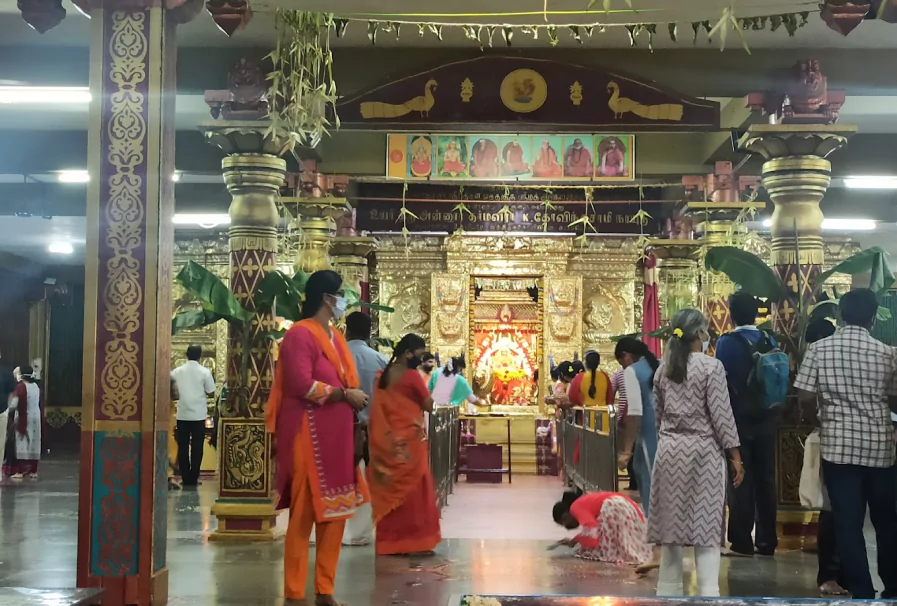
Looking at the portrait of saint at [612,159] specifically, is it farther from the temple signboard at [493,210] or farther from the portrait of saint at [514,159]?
the temple signboard at [493,210]

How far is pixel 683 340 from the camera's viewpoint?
198 inches

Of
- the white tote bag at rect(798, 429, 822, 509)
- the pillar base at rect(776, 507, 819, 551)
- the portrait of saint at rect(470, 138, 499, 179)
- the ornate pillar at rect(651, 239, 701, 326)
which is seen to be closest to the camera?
the white tote bag at rect(798, 429, 822, 509)

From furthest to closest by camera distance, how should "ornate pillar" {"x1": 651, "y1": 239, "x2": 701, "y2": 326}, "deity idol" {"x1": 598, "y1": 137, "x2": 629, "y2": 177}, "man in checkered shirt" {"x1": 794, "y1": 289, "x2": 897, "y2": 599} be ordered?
"ornate pillar" {"x1": 651, "y1": 239, "x2": 701, "y2": 326}
"deity idol" {"x1": 598, "y1": 137, "x2": 629, "y2": 177}
"man in checkered shirt" {"x1": 794, "y1": 289, "x2": 897, "y2": 599}

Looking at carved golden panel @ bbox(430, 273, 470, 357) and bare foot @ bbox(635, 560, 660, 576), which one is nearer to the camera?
bare foot @ bbox(635, 560, 660, 576)

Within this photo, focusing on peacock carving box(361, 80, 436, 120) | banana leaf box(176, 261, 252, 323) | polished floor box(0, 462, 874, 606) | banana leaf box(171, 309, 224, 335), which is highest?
peacock carving box(361, 80, 436, 120)

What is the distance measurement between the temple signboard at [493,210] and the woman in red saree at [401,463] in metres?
6.42

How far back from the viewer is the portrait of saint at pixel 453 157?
10148 mm

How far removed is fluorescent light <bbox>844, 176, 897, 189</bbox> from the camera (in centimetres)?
1347

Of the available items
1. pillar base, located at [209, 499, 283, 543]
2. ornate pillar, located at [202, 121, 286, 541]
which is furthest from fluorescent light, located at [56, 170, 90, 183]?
pillar base, located at [209, 499, 283, 543]

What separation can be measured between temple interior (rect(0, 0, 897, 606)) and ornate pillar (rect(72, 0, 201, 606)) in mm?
11

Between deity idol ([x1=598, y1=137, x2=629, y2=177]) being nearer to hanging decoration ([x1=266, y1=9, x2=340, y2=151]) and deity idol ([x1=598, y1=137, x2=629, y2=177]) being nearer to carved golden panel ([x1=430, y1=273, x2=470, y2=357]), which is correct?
hanging decoration ([x1=266, y1=9, x2=340, y2=151])

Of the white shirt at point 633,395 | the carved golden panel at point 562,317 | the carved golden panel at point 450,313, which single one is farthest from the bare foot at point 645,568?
the carved golden panel at point 450,313

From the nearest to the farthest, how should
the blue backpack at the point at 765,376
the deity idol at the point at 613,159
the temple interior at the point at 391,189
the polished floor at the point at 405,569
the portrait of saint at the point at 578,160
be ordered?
the temple interior at the point at 391,189 → the polished floor at the point at 405,569 → the blue backpack at the point at 765,376 → the deity idol at the point at 613,159 → the portrait of saint at the point at 578,160

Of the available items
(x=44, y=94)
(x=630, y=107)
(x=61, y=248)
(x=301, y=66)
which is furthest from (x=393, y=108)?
(x=61, y=248)
